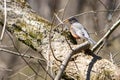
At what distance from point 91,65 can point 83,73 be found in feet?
0.27

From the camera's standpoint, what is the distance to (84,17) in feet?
39.4

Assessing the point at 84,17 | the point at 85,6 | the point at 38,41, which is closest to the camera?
the point at 38,41

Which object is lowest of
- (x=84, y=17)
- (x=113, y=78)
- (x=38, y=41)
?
(x=113, y=78)

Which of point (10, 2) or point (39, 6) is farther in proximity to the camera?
point (39, 6)

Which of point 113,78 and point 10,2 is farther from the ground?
point 10,2

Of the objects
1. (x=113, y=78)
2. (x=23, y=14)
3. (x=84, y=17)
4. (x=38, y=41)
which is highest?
(x=84, y=17)

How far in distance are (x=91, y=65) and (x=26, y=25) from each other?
2.22 feet

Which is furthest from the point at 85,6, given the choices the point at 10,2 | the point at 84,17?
the point at 10,2

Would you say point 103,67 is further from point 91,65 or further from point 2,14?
point 2,14

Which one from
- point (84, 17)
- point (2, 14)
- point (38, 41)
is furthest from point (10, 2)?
point (84, 17)

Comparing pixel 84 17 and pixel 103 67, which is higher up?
pixel 84 17

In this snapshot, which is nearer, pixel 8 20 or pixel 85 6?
pixel 8 20

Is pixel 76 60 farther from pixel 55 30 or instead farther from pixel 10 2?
pixel 10 2

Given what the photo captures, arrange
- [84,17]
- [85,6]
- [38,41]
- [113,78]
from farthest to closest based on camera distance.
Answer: [85,6] < [84,17] < [38,41] < [113,78]
